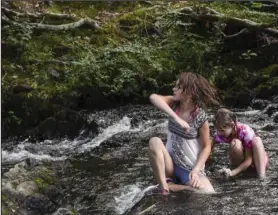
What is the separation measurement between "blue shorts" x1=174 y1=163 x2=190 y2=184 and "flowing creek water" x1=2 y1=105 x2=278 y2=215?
0.69 feet

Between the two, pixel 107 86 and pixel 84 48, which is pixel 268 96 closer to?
pixel 107 86

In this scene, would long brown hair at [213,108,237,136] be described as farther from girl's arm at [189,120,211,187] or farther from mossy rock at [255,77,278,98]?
mossy rock at [255,77,278,98]

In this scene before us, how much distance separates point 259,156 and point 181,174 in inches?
35.4

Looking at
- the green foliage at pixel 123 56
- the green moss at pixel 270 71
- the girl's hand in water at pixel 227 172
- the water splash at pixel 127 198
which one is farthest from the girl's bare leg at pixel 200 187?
Answer: the green moss at pixel 270 71

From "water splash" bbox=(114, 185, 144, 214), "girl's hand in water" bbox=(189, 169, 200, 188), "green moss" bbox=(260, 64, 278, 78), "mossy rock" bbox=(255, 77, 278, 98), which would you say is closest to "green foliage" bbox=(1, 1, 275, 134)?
"green moss" bbox=(260, 64, 278, 78)

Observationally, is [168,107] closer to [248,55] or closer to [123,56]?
[123,56]

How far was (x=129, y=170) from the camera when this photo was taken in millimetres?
5992

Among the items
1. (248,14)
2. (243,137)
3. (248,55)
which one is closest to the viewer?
(243,137)

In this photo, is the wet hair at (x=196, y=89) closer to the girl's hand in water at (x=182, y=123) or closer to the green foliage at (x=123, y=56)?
the girl's hand in water at (x=182, y=123)

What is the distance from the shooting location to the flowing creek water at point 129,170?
168 inches

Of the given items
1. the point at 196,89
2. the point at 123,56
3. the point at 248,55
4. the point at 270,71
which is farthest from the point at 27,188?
the point at 248,55

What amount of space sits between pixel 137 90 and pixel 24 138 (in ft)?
8.55

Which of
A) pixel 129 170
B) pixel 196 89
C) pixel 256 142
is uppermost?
pixel 196 89

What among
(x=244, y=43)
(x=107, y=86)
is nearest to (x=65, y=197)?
(x=107, y=86)
